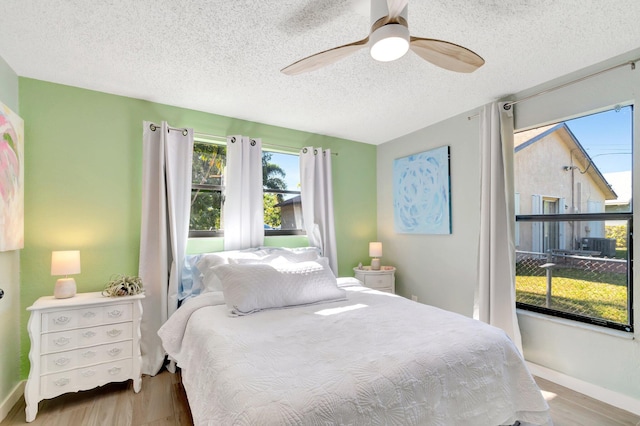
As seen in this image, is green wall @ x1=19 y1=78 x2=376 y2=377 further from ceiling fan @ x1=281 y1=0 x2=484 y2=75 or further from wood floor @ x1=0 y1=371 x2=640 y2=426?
ceiling fan @ x1=281 y1=0 x2=484 y2=75

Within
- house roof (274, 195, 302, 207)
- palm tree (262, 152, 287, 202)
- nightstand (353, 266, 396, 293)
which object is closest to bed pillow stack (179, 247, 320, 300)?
house roof (274, 195, 302, 207)

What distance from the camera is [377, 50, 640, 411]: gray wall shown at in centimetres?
213

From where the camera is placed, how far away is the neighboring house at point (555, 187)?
238 cm

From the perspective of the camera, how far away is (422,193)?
3633mm

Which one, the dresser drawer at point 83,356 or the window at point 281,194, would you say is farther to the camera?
the window at point 281,194

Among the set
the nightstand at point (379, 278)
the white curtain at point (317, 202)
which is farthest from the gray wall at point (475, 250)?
the white curtain at point (317, 202)

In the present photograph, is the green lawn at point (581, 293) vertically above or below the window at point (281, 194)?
below

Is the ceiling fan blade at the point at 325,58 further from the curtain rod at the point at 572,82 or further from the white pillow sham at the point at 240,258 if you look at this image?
the curtain rod at the point at 572,82

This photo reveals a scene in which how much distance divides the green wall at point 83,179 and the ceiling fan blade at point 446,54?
2.31m

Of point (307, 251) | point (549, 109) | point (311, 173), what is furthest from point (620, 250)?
point (311, 173)

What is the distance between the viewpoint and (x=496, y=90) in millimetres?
2652

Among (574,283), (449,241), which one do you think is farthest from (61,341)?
(574,283)

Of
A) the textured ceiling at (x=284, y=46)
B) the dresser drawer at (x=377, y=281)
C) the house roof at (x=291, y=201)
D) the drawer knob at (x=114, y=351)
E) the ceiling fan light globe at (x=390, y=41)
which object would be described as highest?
the textured ceiling at (x=284, y=46)

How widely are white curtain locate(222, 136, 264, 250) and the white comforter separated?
1.17m
